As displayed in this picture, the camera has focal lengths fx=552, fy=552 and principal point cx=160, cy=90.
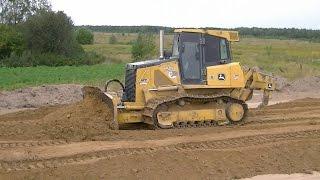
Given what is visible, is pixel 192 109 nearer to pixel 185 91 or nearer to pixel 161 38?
pixel 185 91

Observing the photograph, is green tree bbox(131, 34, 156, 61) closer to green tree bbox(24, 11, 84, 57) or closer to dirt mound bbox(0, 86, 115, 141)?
green tree bbox(24, 11, 84, 57)

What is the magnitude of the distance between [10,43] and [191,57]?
4042 centimetres

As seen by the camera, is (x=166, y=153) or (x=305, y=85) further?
(x=305, y=85)

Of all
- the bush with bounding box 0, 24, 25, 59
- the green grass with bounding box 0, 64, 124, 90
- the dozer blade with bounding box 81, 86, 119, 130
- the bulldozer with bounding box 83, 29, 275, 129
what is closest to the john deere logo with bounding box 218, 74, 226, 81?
the bulldozer with bounding box 83, 29, 275, 129

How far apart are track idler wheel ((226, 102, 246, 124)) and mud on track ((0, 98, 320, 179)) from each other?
0.89 feet

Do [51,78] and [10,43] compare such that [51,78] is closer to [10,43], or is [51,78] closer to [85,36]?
[10,43]

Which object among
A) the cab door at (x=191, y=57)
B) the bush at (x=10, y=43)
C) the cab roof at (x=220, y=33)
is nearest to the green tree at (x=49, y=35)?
the bush at (x=10, y=43)

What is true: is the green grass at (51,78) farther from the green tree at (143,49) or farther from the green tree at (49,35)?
the green tree at (49,35)

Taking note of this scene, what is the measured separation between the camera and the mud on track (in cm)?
965

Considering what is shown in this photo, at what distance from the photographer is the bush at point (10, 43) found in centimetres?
5119

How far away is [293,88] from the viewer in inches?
1014

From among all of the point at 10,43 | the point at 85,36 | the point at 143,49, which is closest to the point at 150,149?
the point at 143,49

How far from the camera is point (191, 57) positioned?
554 inches

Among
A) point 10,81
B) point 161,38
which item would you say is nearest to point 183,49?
point 161,38
